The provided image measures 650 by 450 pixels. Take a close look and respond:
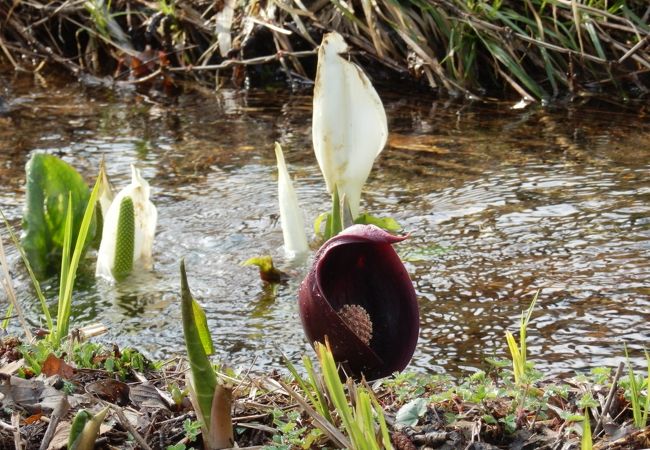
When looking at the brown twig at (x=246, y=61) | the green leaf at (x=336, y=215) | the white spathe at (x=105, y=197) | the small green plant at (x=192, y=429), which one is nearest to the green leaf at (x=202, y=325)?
the small green plant at (x=192, y=429)

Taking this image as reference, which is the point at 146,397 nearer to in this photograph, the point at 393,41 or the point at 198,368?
the point at 198,368

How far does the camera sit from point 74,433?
59.9 inches

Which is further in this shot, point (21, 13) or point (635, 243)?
point (21, 13)

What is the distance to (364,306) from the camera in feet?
6.36

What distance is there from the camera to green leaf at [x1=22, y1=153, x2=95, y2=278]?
2932 millimetres

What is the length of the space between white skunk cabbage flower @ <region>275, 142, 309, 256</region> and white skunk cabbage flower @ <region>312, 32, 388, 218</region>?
0.54 ft

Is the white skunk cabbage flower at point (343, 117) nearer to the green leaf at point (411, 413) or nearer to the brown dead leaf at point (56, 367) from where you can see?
the brown dead leaf at point (56, 367)

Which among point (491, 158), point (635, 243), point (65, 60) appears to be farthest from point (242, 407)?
point (65, 60)

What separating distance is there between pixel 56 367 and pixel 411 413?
0.71m

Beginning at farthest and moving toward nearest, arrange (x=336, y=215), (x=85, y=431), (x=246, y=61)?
1. (x=246, y=61)
2. (x=336, y=215)
3. (x=85, y=431)

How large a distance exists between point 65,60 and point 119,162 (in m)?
1.82

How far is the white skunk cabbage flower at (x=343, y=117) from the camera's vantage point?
2475 mm

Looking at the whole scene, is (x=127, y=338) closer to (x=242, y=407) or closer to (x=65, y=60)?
(x=242, y=407)

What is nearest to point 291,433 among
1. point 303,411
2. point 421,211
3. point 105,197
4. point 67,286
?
point 303,411
